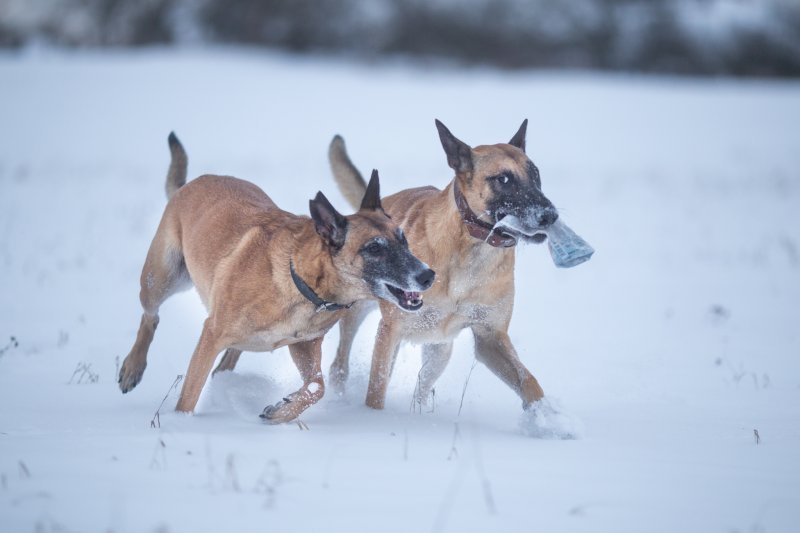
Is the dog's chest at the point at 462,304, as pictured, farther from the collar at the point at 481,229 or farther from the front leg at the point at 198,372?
the front leg at the point at 198,372

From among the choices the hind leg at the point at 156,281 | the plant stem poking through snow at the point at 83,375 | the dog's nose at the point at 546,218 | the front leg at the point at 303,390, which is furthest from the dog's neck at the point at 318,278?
the plant stem poking through snow at the point at 83,375

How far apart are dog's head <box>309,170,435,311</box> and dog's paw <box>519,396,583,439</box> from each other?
0.88 m

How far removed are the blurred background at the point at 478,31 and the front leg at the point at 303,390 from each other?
36534mm

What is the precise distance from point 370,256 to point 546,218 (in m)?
1.05

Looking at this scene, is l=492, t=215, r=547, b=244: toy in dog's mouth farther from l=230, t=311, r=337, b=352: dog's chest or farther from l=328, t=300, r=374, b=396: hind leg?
l=328, t=300, r=374, b=396: hind leg

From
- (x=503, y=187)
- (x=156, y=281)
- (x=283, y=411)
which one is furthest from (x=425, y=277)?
(x=156, y=281)

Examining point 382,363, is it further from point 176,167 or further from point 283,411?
point 176,167

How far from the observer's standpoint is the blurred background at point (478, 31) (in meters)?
40.2

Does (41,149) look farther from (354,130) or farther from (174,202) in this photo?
(174,202)

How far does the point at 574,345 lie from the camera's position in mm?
7238

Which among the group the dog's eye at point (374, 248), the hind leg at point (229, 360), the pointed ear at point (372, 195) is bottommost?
the hind leg at point (229, 360)

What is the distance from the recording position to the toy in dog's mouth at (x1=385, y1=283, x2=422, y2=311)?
4766 mm

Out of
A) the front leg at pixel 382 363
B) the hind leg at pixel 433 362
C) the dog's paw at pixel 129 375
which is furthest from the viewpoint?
the hind leg at pixel 433 362

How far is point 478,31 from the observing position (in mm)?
41188
